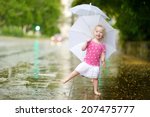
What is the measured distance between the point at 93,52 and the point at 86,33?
1.59 feet

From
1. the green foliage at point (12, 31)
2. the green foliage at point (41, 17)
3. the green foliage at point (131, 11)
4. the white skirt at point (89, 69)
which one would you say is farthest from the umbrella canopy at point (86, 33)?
the green foliage at point (12, 31)

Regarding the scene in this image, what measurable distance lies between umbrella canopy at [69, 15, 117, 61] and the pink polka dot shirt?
29 centimetres

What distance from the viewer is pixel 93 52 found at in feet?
31.3

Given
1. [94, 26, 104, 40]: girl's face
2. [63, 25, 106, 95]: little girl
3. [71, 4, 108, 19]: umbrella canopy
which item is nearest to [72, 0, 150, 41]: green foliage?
[71, 4, 108, 19]: umbrella canopy

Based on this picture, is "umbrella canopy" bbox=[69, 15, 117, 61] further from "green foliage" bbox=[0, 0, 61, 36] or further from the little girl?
"green foliage" bbox=[0, 0, 61, 36]

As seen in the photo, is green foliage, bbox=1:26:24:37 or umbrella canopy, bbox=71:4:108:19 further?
green foliage, bbox=1:26:24:37

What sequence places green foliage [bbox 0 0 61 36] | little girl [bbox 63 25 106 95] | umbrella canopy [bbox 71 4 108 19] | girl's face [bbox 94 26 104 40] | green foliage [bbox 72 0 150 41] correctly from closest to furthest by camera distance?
girl's face [bbox 94 26 104 40] < little girl [bbox 63 25 106 95] < umbrella canopy [bbox 71 4 108 19] < green foliage [bbox 72 0 150 41] < green foliage [bbox 0 0 61 36]

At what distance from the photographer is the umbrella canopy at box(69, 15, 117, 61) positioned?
9758mm

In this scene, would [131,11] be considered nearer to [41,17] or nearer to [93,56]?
[93,56]

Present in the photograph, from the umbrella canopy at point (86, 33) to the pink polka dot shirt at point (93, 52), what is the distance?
11.6 inches

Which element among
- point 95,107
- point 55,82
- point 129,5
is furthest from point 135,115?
point 129,5

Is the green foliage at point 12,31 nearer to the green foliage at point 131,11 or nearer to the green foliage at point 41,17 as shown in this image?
the green foliage at point 41,17

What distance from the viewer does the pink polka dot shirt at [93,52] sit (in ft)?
31.2

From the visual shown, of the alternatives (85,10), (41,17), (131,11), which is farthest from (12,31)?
(85,10)
